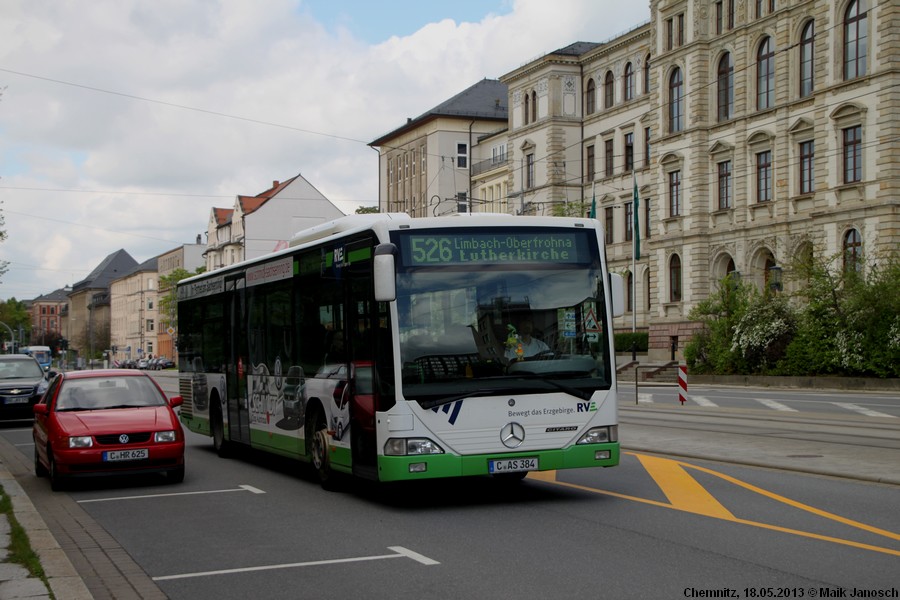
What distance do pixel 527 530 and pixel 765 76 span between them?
160 feet

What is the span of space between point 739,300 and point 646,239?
1896cm

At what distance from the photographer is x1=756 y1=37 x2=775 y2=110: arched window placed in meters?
55.1

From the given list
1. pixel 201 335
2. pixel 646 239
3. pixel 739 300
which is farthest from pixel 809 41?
pixel 201 335

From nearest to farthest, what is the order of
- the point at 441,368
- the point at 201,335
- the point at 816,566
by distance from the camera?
the point at 816,566, the point at 441,368, the point at 201,335

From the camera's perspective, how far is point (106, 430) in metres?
14.5

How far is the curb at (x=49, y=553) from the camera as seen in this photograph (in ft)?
26.2

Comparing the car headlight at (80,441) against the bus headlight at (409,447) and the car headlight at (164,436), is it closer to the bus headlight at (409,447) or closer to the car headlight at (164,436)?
the car headlight at (164,436)

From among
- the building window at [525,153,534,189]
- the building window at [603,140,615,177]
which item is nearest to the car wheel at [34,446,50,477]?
the building window at [603,140,615,177]

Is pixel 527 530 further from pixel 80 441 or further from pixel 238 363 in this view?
pixel 238 363

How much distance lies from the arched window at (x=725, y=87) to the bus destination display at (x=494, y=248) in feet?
157

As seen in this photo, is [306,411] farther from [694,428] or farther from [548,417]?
[694,428]

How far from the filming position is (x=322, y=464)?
14016 mm

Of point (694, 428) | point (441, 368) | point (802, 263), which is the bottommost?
point (694, 428)

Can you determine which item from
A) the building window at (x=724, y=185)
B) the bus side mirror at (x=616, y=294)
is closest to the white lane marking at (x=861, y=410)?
the bus side mirror at (x=616, y=294)
